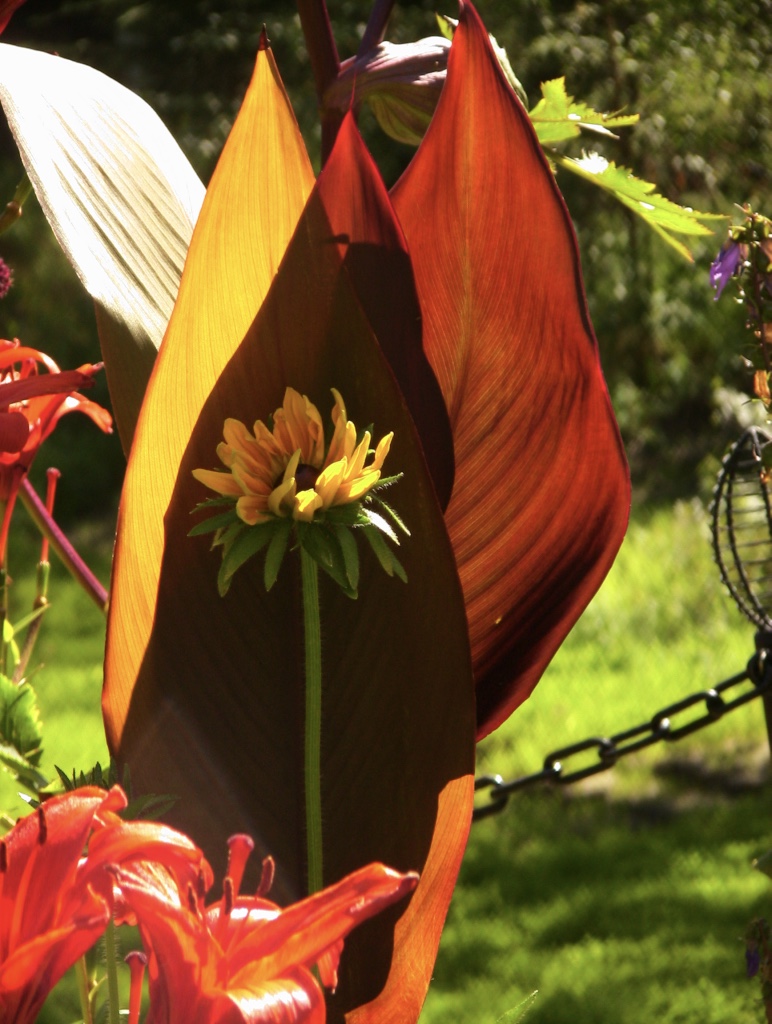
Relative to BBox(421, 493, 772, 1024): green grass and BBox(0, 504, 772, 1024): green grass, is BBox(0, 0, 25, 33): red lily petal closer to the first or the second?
BBox(0, 504, 772, 1024): green grass

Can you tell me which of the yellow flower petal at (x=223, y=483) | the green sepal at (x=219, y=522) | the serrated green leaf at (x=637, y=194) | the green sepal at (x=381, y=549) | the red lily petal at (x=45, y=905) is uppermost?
the serrated green leaf at (x=637, y=194)

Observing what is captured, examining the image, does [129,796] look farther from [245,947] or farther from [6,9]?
[6,9]

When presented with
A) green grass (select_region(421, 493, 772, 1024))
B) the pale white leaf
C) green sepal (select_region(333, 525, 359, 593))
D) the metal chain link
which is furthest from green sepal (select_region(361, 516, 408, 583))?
green grass (select_region(421, 493, 772, 1024))

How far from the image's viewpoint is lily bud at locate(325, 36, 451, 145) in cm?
39

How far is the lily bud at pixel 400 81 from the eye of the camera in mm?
393

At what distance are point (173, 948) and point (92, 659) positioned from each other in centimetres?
262

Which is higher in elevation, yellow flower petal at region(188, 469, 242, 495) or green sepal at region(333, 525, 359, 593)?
yellow flower petal at region(188, 469, 242, 495)

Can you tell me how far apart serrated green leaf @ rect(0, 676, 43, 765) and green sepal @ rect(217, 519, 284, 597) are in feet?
0.40

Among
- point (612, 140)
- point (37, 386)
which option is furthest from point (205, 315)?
point (612, 140)

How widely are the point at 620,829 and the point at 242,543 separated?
1899mm

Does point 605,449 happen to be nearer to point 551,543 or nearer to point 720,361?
point 551,543

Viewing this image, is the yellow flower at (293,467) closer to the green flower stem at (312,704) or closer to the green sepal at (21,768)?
the green flower stem at (312,704)

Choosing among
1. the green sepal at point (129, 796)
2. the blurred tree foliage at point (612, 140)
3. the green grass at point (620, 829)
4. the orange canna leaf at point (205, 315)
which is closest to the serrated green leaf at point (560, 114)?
the orange canna leaf at point (205, 315)

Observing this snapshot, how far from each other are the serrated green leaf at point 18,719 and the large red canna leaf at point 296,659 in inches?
2.5
